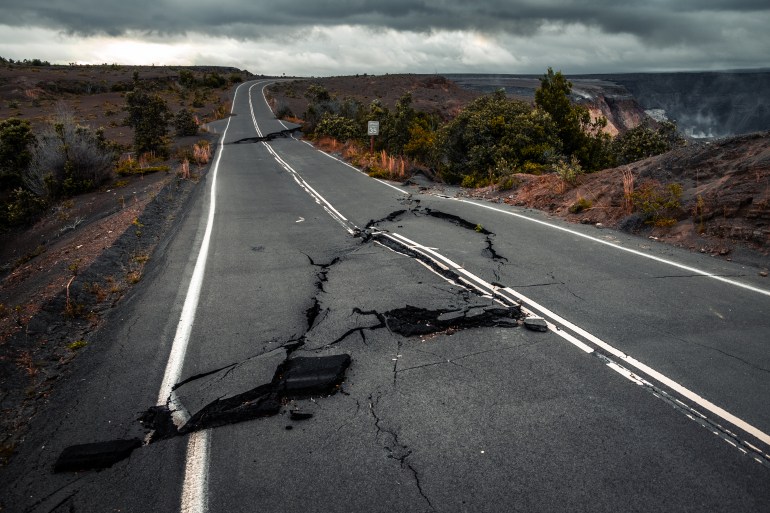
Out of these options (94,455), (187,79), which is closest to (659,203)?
(94,455)

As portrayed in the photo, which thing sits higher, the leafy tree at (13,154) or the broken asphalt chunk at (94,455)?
the leafy tree at (13,154)

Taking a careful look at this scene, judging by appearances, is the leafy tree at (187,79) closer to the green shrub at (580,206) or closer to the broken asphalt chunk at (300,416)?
the green shrub at (580,206)

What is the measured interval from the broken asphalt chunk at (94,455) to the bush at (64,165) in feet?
51.5

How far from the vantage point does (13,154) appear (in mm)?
16859

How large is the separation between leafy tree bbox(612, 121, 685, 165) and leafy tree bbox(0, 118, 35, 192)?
890 inches

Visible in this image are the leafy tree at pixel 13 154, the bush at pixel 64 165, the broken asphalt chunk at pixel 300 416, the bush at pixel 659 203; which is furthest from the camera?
→ the leafy tree at pixel 13 154

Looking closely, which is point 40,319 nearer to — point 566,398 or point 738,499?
point 566,398

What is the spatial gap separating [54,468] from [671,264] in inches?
325

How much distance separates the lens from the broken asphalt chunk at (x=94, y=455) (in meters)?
3.39

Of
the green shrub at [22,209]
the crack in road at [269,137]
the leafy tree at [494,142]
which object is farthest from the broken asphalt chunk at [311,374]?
the crack in road at [269,137]

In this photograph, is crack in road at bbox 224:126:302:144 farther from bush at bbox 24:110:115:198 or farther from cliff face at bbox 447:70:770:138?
cliff face at bbox 447:70:770:138

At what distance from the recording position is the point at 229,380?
14.3 feet

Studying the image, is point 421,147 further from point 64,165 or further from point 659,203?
point 64,165

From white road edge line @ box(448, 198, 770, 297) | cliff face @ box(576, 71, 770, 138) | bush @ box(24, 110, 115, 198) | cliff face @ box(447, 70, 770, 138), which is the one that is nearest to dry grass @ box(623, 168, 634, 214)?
Answer: white road edge line @ box(448, 198, 770, 297)
